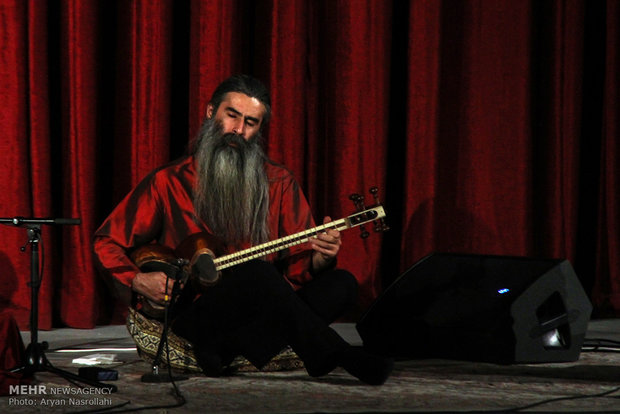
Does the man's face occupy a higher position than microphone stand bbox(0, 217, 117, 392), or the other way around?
the man's face

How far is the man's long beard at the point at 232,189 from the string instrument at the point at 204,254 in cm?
22

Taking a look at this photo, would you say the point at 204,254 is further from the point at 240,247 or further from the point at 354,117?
the point at 354,117

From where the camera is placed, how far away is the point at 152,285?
248 cm

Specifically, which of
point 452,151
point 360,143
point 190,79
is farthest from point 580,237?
point 190,79

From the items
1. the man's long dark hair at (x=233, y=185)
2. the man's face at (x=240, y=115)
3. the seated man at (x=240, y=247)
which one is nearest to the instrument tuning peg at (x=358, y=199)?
the seated man at (x=240, y=247)

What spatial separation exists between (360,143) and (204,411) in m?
2.16

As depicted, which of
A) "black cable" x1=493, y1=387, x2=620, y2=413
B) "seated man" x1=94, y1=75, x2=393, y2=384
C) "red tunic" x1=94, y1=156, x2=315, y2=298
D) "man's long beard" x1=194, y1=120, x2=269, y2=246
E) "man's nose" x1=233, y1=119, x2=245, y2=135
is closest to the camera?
"black cable" x1=493, y1=387, x2=620, y2=413

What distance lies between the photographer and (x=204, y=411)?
210 cm

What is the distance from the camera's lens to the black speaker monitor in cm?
272

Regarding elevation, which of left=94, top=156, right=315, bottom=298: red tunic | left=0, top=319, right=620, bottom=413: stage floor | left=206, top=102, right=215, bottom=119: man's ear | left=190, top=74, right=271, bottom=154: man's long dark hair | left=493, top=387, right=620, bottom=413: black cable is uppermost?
left=190, top=74, right=271, bottom=154: man's long dark hair

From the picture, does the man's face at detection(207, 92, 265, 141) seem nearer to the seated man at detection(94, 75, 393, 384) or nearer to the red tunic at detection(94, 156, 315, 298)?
the seated man at detection(94, 75, 393, 384)

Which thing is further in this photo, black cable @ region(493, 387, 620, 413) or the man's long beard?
the man's long beard

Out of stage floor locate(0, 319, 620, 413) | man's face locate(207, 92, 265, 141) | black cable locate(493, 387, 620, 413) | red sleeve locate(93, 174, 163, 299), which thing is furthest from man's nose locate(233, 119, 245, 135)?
black cable locate(493, 387, 620, 413)

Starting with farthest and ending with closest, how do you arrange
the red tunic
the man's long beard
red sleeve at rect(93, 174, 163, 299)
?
the man's long beard < the red tunic < red sleeve at rect(93, 174, 163, 299)
